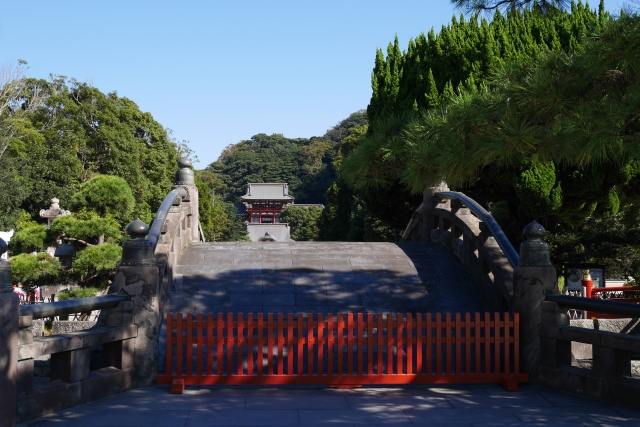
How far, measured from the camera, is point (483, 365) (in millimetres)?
8211

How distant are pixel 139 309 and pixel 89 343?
991mm

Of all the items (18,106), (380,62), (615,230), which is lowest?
(615,230)

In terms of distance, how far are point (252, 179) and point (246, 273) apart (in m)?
91.7

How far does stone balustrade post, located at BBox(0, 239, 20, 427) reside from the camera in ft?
17.6

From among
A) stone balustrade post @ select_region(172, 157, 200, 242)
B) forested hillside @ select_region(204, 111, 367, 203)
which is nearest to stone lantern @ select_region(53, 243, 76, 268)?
stone balustrade post @ select_region(172, 157, 200, 242)

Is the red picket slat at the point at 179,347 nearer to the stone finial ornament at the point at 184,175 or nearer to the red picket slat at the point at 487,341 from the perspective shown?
the red picket slat at the point at 487,341

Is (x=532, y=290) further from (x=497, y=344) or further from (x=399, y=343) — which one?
(x=399, y=343)

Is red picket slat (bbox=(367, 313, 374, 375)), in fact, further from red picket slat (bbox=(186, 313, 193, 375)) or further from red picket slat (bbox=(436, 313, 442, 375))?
red picket slat (bbox=(186, 313, 193, 375))

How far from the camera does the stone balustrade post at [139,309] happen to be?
24.1 ft

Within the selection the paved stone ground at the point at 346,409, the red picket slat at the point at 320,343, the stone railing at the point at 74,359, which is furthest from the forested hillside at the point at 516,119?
the stone railing at the point at 74,359

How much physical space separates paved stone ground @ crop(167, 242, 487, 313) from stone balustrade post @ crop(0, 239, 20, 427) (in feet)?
11.1

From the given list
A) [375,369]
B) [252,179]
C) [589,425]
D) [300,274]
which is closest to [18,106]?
[300,274]

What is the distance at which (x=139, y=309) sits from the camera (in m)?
7.54

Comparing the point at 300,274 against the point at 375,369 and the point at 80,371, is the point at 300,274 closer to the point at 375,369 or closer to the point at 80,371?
the point at 375,369
